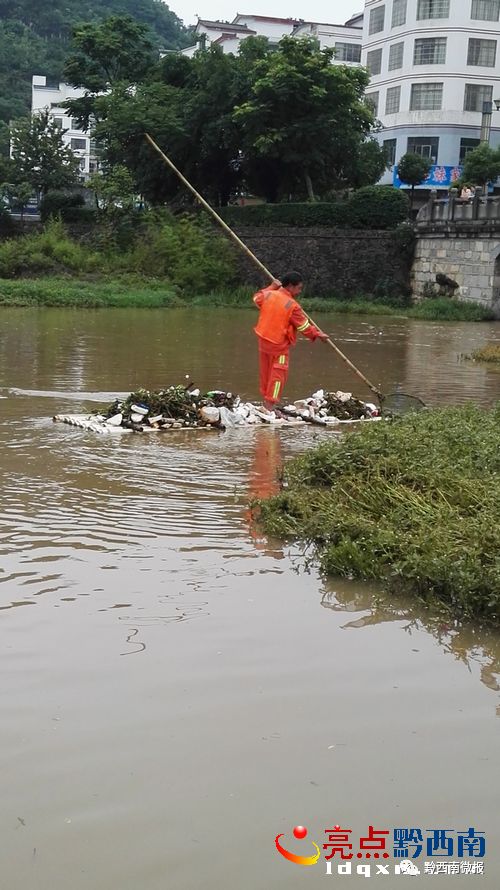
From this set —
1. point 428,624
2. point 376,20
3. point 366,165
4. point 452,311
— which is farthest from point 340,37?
point 428,624

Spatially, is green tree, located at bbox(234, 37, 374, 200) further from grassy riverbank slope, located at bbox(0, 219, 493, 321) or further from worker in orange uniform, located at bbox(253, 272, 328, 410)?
worker in orange uniform, located at bbox(253, 272, 328, 410)

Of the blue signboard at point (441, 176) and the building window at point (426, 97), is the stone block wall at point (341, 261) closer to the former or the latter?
the blue signboard at point (441, 176)

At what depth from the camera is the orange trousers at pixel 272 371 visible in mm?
10250

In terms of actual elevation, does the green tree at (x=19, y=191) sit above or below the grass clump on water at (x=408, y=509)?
above

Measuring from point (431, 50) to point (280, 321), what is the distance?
131 ft

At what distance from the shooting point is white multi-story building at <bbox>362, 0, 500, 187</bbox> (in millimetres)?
45656

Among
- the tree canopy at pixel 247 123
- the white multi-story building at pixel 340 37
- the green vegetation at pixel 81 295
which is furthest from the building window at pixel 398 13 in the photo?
the green vegetation at pixel 81 295

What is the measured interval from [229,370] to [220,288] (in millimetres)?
19622

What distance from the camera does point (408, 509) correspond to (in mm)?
5844

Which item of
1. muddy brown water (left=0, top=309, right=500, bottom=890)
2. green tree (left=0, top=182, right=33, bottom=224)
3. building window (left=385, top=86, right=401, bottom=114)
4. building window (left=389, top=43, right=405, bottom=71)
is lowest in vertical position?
muddy brown water (left=0, top=309, right=500, bottom=890)

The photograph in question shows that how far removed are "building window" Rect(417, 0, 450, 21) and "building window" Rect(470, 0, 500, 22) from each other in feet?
3.79

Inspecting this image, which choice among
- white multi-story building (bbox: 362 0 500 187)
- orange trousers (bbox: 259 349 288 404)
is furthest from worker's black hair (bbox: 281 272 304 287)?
white multi-story building (bbox: 362 0 500 187)

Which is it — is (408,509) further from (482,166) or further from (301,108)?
(482,166)

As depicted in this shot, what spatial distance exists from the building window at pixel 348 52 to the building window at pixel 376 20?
7525 millimetres
